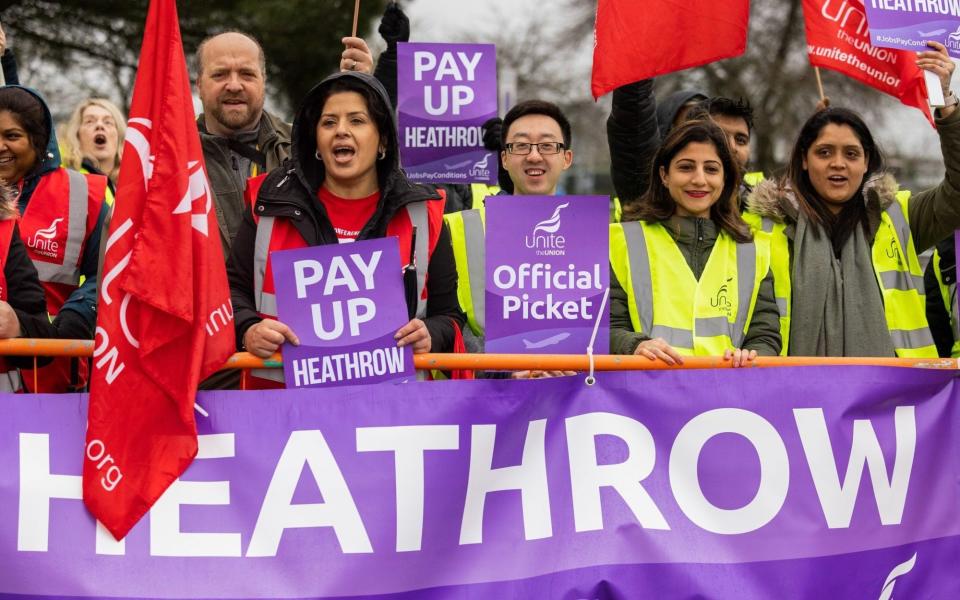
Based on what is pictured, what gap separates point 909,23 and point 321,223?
2.65 m

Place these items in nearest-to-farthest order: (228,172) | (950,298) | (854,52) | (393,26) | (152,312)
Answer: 1. (152,312)
2. (228,172)
3. (854,52)
4. (950,298)
5. (393,26)

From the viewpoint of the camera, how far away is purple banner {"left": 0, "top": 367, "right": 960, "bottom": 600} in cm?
430

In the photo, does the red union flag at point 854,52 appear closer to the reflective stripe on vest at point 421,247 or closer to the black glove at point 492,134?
the black glove at point 492,134

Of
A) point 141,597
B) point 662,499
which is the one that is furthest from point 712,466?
point 141,597

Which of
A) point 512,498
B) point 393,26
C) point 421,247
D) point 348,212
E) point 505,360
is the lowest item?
point 512,498

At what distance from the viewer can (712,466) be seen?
4.48m

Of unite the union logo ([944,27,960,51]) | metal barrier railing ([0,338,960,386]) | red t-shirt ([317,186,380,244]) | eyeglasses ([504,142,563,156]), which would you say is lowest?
metal barrier railing ([0,338,960,386])

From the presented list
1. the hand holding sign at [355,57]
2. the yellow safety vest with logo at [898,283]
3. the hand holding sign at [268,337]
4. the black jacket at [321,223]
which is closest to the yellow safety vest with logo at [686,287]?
the yellow safety vest with logo at [898,283]

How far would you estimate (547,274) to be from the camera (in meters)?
4.70

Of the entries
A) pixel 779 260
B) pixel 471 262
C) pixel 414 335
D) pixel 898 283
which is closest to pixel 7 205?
pixel 414 335

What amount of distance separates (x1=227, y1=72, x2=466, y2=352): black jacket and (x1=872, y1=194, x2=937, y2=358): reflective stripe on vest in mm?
1756

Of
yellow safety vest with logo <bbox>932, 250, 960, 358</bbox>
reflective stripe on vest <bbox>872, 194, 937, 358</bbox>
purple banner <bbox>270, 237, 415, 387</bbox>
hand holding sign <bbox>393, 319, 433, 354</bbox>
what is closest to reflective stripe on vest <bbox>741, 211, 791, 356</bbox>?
reflective stripe on vest <bbox>872, 194, 937, 358</bbox>

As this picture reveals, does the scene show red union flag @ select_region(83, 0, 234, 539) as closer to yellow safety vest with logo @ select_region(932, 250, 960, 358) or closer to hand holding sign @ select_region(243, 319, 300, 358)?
hand holding sign @ select_region(243, 319, 300, 358)

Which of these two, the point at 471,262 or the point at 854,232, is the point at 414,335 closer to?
the point at 471,262
